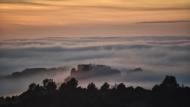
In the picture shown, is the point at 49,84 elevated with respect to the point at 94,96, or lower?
elevated

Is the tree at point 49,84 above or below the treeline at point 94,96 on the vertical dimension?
above

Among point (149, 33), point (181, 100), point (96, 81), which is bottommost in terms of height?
point (181, 100)

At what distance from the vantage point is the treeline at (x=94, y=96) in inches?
96.1

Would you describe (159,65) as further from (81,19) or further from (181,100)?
(81,19)

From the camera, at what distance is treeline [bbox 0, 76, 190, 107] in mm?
2441

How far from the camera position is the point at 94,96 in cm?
248

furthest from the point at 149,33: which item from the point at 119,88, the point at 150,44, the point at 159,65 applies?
the point at 119,88

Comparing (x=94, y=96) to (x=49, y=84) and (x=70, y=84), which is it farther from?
(x=49, y=84)

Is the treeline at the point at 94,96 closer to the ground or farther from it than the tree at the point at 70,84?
closer to the ground

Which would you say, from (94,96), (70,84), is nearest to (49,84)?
(70,84)

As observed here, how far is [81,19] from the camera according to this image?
2508 mm

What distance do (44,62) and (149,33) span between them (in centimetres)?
83

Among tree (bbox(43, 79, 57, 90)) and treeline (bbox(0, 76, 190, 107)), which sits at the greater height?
tree (bbox(43, 79, 57, 90))

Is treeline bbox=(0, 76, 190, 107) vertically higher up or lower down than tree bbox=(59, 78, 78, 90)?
lower down
